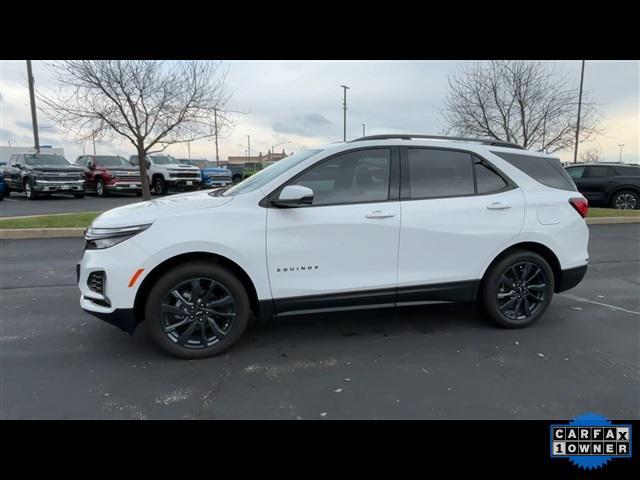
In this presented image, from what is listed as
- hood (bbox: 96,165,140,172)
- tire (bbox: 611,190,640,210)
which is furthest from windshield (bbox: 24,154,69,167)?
tire (bbox: 611,190,640,210)

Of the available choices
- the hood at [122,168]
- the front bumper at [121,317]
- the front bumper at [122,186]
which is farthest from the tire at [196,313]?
the hood at [122,168]

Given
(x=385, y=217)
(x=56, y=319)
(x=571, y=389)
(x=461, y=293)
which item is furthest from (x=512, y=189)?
(x=56, y=319)

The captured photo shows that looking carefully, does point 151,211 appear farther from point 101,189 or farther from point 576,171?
point 101,189

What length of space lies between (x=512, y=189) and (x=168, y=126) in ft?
29.9

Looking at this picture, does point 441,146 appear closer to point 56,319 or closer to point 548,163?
point 548,163

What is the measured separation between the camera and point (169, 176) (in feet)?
60.3

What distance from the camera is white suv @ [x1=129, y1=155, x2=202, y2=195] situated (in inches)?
724

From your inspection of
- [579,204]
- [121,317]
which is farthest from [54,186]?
[579,204]

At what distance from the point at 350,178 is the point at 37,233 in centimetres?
800

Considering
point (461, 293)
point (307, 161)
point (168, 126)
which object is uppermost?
Answer: point (168, 126)

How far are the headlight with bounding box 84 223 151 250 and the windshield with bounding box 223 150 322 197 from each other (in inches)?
32.3

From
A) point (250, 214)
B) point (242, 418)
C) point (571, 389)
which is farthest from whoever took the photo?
point (250, 214)
